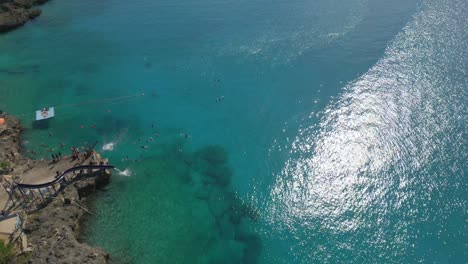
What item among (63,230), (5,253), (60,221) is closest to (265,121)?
(60,221)

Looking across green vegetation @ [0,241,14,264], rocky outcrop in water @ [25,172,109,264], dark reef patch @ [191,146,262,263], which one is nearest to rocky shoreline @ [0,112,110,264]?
rocky outcrop in water @ [25,172,109,264]

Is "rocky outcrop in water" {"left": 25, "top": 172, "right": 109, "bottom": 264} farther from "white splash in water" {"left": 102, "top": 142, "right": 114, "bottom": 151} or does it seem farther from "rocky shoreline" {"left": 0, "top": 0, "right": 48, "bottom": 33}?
"rocky shoreline" {"left": 0, "top": 0, "right": 48, "bottom": 33}

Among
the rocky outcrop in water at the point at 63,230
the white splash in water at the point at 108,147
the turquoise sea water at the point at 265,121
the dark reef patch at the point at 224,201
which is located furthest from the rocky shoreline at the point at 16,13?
the dark reef patch at the point at 224,201

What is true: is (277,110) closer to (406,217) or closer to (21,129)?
(406,217)

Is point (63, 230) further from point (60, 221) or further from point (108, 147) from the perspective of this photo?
point (108, 147)

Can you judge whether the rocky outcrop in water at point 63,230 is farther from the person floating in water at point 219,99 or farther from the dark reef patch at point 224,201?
the person floating in water at point 219,99

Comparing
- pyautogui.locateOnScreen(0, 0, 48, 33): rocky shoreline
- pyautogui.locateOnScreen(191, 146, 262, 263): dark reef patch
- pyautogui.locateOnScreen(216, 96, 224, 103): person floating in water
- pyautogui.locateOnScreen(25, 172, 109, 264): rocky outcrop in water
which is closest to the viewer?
pyautogui.locateOnScreen(25, 172, 109, 264): rocky outcrop in water
